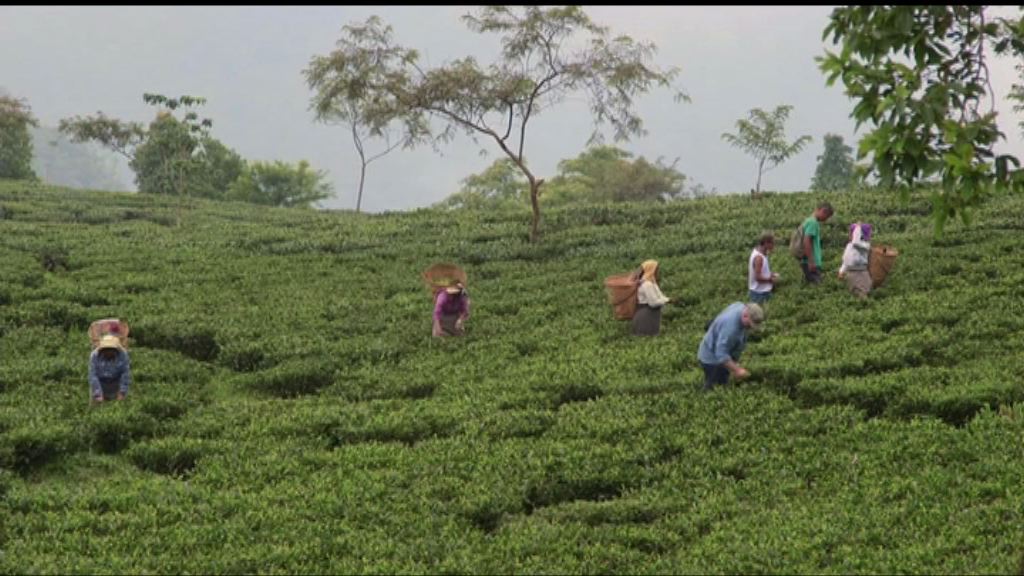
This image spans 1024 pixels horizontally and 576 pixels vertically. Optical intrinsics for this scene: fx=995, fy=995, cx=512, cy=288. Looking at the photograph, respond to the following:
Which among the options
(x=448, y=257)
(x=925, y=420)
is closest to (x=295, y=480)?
(x=925, y=420)

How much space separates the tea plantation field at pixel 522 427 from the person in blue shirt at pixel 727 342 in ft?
1.06

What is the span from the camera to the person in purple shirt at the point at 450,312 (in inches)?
731

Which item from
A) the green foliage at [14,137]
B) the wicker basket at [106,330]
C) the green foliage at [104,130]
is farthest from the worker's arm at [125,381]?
the green foliage at [14,137]

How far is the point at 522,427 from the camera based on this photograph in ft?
43.8

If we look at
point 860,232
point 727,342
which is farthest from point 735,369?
point 860,232

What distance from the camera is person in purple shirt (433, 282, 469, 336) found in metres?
18.6

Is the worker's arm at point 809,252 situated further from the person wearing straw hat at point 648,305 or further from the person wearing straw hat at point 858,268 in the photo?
the person wearing straw hat at point 648,305

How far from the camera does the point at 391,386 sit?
1589 centimetres

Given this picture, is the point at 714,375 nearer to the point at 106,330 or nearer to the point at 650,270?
the point at 650,270

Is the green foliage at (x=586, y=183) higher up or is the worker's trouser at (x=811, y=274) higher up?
the green foliage at (x=586, y=183)

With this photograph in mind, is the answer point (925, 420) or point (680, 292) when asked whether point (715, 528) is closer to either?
point (925, 420)

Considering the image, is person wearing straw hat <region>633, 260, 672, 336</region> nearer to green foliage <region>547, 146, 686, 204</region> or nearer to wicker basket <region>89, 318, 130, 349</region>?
wicker basket <region>89, 318, 130, 349</region>

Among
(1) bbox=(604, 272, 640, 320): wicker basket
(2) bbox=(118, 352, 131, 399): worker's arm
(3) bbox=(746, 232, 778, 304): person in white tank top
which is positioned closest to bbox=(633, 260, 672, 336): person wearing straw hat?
(1) bbox=(604, 272, 640, 320): wicker basket

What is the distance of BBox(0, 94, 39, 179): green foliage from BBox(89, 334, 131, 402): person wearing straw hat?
55.3m
